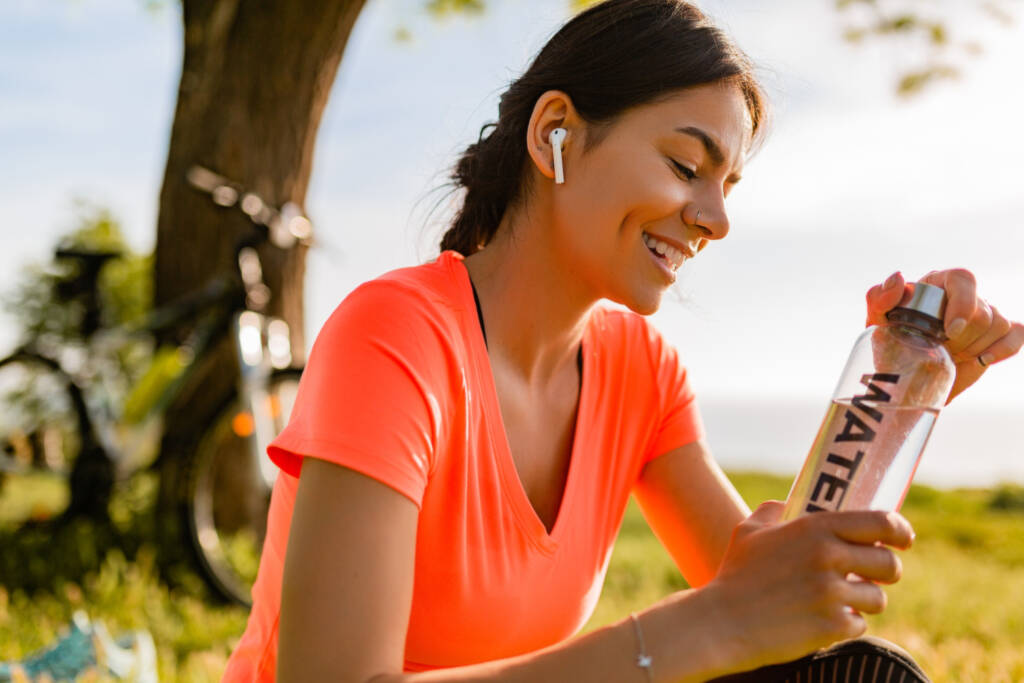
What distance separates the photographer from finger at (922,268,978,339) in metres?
1.44

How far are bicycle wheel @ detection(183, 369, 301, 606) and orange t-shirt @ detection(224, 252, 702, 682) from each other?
6.65ft

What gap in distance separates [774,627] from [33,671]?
78.9 inches

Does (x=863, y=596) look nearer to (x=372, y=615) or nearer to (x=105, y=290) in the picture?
(x=372, y=615)

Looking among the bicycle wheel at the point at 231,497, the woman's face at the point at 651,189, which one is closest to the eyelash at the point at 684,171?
the woman's face at the point at 651,189

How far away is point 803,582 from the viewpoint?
107 cm

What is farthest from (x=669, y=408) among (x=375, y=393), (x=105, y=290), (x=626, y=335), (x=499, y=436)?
(x=105, y=290)

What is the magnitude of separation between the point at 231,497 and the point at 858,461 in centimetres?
364

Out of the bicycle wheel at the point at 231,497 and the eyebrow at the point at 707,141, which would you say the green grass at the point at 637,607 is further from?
the eyebrow at the point at 707,141

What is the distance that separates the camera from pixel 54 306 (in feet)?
19.1

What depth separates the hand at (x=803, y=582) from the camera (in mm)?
1062

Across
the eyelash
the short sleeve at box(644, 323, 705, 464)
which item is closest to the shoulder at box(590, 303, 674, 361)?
the short sleeve at box(644, 323, 705, 464)

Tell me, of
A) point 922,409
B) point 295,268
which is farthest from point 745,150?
point 295,268

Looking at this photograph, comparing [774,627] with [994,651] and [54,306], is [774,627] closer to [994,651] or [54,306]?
[994,651]

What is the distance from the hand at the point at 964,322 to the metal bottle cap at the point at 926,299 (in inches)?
1.6
